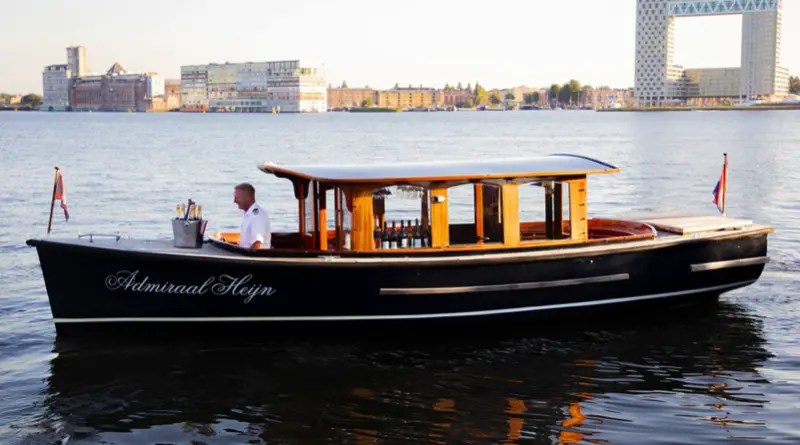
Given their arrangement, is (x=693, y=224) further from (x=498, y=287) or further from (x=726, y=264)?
(x=498, y=287)

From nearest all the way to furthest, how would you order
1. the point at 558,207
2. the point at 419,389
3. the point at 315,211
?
the point at 419,389 < the point at 315,211 < the point at 558,207

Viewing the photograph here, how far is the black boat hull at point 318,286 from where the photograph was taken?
40.8 feet

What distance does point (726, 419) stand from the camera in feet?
35.3

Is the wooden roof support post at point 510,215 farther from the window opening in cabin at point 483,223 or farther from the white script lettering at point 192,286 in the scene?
the white script lettering at point 192,286

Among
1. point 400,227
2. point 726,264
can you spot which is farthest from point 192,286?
point 726,264

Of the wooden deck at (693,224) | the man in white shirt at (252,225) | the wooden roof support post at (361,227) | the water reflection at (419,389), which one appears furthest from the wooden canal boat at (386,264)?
the water reflection at (419,389)

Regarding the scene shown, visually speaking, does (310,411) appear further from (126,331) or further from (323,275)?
(126,331)

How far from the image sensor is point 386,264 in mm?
12617

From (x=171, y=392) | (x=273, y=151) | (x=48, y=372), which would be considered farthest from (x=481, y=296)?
(x=273, y=151)

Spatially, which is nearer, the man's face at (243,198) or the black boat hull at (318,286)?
the black boat hull at (318,286)

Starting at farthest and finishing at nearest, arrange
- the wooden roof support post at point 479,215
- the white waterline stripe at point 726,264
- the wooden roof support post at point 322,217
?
the white waterline stripe at point 726,264
the wooden roof support post at point 479,215
the wooden roof support post at point 322,217

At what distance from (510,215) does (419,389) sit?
114 inches

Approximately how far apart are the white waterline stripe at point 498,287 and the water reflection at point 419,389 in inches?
31.2

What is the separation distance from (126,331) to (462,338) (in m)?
4.42
